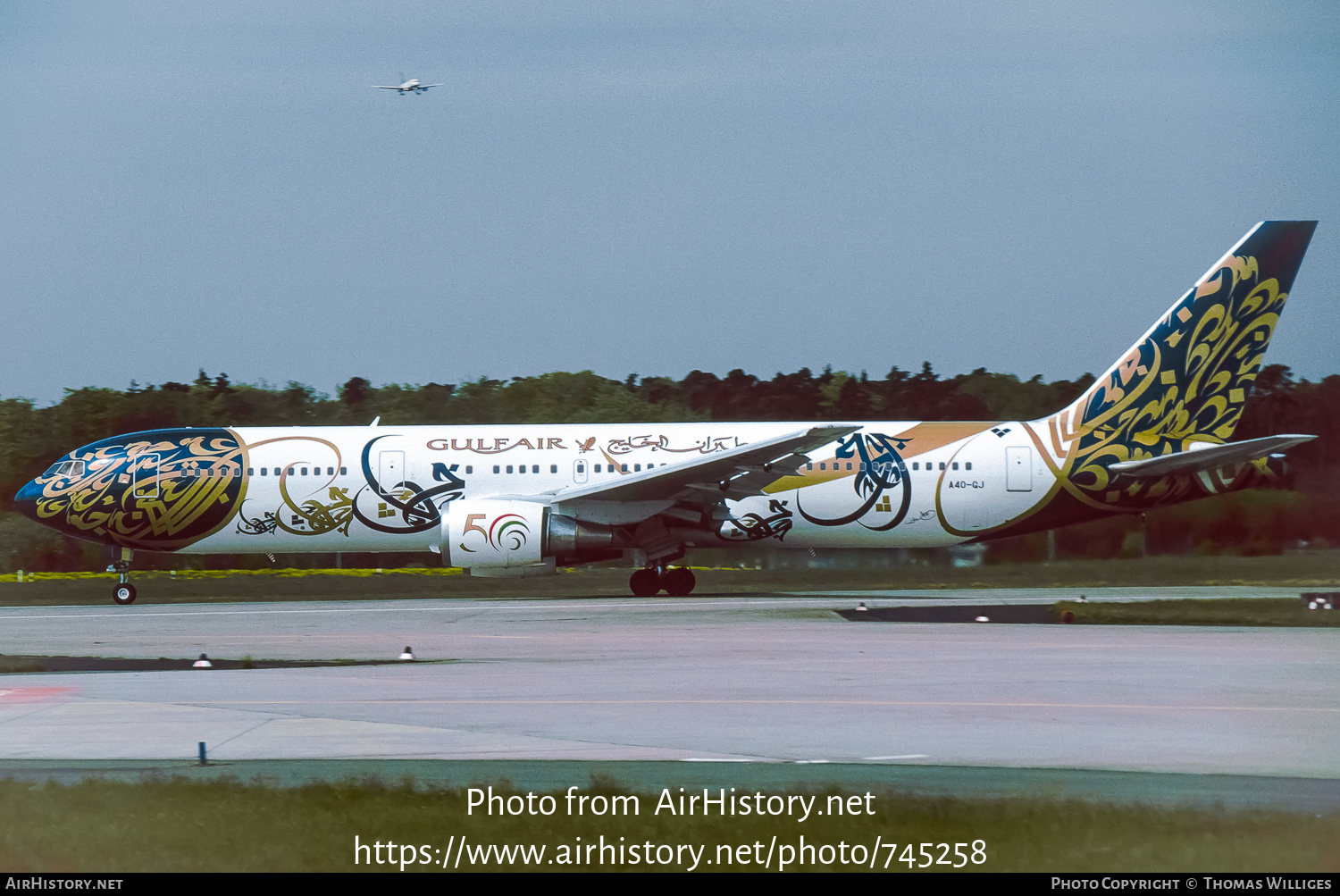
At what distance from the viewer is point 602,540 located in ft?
75.2

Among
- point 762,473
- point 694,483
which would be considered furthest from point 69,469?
A: point 762,473

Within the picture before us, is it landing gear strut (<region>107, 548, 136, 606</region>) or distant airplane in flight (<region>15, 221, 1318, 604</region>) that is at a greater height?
distant airplane in flight (<region>15, 221, 1318, 604</region>)

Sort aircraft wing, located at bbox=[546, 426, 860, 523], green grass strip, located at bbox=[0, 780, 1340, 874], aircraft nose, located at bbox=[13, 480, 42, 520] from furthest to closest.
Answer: aircraft nose, located at bbox=[13, 480, 42, 520] → aircraft wing, located at bbox=[546, 426, 860, 523] → green grass strip, located at bbox=[0, 780, 1340, 874]

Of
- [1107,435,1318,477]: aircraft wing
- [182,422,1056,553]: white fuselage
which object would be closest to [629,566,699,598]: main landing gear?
[182,422,1056,553]: white fuselage

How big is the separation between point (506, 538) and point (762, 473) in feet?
15.0

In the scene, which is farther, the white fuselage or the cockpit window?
the cockpit window

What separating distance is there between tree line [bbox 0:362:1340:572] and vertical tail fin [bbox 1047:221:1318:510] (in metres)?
2.22

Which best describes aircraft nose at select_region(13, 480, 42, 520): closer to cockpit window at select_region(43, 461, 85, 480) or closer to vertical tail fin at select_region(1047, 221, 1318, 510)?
cockpit window at select_region(43, 461, 85, 480)

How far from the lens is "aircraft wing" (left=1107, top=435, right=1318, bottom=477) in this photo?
22.6 metres

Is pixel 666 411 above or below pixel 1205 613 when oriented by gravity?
above

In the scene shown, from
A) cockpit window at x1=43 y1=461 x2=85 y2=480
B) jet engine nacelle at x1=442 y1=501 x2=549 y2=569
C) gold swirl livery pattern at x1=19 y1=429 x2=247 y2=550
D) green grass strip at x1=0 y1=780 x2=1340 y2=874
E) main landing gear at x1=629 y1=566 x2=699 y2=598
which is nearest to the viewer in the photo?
green grass strip at x1=0 y1=780 x2=1340 y2=874

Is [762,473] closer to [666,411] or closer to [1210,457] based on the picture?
[1210,457]

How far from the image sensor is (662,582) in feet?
79.8

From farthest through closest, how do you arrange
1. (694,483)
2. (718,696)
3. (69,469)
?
(69,469)
(694,483)
(718,696)
